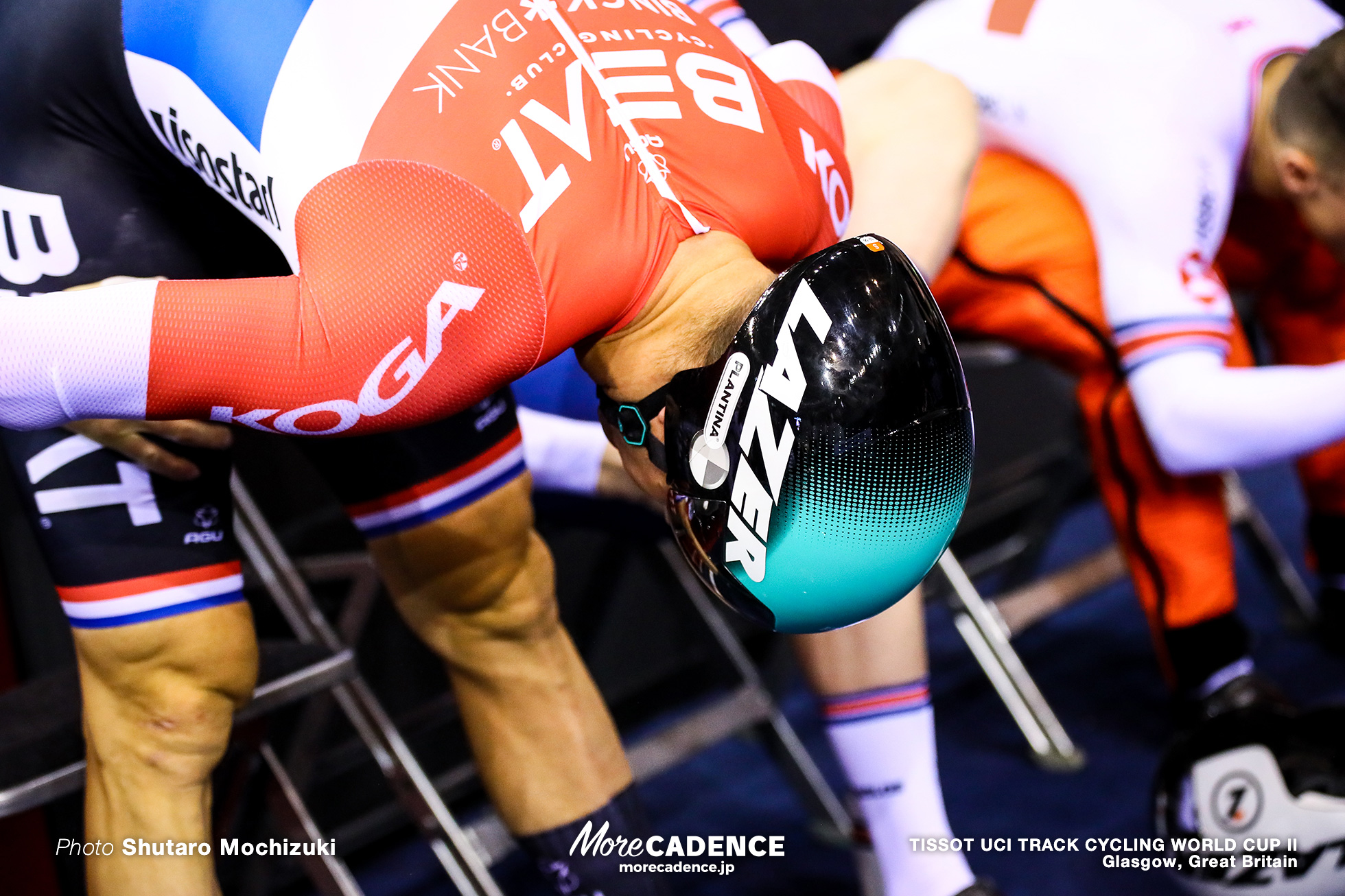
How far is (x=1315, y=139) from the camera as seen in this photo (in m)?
1.84

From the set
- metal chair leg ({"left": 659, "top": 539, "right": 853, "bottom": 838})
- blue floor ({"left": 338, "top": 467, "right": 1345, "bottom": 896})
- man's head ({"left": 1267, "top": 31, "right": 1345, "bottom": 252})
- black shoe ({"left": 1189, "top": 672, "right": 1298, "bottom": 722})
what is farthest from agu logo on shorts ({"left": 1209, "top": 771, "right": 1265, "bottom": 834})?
man's head ({"left": 1267, "top": 31, "right": 1345, "bottom": 252})

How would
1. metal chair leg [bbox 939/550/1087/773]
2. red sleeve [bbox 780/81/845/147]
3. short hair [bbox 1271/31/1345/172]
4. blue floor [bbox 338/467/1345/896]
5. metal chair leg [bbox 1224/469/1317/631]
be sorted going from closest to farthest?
red sleeve [bbox 780/81/845/147], short hair [bbox 1271/31/1345/172], blue floor [bbox 338/467/1345/896], metal chair leg [bbox 939/550/1087/773], metal chair leg [bbox 1224/469/1317/631]

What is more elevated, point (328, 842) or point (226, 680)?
point (226, 680)

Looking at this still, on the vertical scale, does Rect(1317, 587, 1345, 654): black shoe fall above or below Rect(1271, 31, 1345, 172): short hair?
below

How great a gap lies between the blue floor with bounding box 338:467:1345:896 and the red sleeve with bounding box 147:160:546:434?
3.48 ft

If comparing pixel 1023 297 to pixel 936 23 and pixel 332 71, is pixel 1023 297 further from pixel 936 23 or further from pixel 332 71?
pixel 332 71

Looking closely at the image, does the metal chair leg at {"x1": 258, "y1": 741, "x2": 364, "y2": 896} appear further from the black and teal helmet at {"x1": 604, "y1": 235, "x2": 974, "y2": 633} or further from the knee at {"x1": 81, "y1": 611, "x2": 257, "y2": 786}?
the black and teal helmet at {"x1": 604, "y1": 235, "x2": 974, "y2": 633}

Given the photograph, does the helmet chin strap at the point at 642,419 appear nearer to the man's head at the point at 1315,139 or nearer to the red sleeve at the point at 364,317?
the red sleeve at the point at 364,317

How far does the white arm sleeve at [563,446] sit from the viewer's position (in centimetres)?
167

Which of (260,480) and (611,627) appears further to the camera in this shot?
(611,627)

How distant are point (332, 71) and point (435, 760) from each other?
5.34ft

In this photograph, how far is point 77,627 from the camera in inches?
45.4

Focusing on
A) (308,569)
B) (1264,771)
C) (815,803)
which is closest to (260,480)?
(308,569)

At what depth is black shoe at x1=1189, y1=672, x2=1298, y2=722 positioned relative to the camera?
6.51ft
